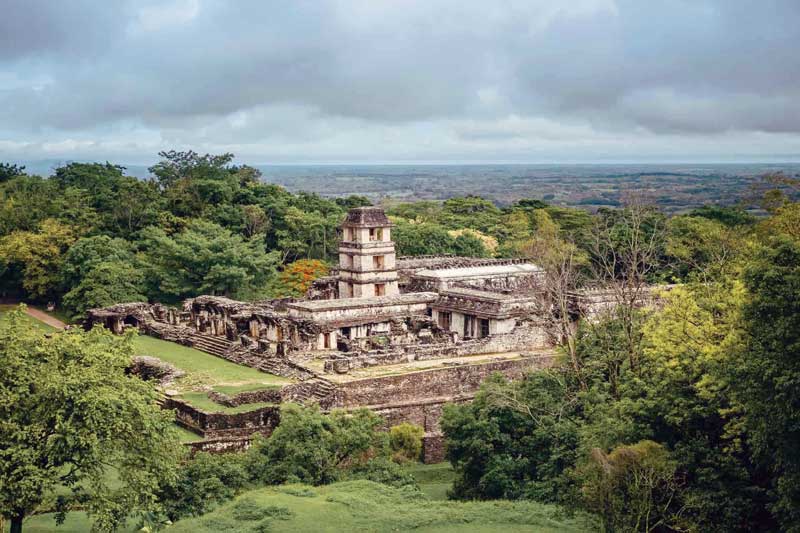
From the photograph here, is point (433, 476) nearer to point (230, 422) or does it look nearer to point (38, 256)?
point (230, 422)

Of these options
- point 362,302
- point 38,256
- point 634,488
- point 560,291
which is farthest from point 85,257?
point 634,488

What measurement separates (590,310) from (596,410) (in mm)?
13408

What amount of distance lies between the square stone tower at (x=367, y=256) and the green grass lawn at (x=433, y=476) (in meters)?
14.6

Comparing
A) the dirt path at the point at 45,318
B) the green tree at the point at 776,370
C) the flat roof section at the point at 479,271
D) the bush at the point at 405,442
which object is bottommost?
the bush at the point at 405,442

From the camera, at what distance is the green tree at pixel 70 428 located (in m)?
16.0

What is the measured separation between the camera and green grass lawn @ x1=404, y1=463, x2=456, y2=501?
81.3ft

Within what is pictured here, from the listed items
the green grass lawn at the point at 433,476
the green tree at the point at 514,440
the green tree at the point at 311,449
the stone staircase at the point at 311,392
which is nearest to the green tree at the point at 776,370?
the green tree at the point at 514,440

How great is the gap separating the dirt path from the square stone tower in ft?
47.5

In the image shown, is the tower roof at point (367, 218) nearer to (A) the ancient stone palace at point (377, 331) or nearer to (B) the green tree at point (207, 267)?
(A) the ancient stone palace at point (377, 331)

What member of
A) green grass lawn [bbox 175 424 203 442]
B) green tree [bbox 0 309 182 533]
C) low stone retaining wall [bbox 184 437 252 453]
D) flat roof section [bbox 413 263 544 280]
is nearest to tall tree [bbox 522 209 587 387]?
flat roof section [bbox 413 263 544 280]

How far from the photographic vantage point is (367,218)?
41031 mm

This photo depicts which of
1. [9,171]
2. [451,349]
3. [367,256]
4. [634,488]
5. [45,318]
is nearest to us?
[634,488]

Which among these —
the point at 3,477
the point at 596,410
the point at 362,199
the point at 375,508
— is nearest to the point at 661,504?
the point at 596,410

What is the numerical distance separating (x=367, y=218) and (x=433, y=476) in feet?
56.7
